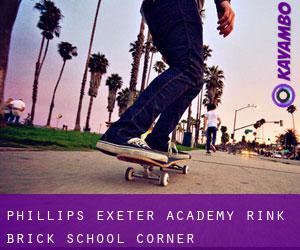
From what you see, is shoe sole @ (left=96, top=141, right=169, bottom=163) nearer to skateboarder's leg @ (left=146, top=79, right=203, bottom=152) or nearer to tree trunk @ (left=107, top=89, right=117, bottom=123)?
skateboarder's leg @ (left=146, top=79, right=203, bottom=152)

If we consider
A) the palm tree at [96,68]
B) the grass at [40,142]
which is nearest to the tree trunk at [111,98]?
the palm tree at [96,68]

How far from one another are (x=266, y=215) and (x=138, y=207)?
0.66m

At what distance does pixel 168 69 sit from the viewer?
1.96 m

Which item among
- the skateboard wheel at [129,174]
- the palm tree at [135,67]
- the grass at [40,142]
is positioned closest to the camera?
the skateboard wheel at [129,174]

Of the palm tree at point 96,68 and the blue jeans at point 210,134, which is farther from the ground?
the palm tree at point 96,68

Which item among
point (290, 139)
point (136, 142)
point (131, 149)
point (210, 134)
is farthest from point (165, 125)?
point (290, 139)

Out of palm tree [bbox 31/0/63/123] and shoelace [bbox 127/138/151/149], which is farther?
palm tree [bbox 31/0/63/123]

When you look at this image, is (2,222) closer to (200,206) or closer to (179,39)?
(200,206)

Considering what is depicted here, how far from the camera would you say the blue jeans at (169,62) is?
174cm

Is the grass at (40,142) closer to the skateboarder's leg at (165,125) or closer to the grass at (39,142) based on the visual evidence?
the grass at (39,142)

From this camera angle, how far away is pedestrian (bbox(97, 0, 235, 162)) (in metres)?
1.67

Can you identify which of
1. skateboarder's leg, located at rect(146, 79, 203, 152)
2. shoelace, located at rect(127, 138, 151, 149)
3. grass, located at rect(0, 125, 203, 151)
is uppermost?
skateboarder's leg, located at rect(146, 79, 203, 152)

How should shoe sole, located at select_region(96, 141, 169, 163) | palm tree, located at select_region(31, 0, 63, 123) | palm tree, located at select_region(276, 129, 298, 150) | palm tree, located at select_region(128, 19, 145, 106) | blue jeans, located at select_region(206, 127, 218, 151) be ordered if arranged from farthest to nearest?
palm tree, located at select_region(276, 129, 298, 150) → palm tree, located at select_region(31, 0, 63, 123) → palm tree, located at select_region(128, 19, 145, 106) → blue jeans, located at select_region(206, 127, 218, 151) → shoe sole, located at select_region(96, 141, 169, 163)

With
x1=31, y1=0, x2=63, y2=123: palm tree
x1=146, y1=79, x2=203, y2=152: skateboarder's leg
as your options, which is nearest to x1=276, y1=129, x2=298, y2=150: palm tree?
x1=31, y1=0, x2=63, y2=123: palm tree
